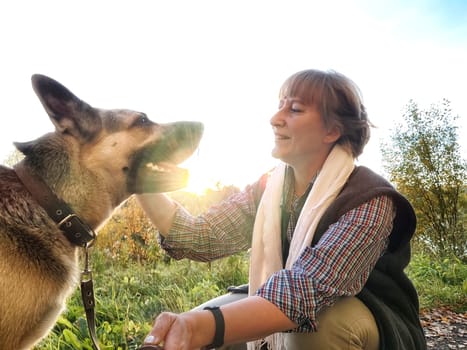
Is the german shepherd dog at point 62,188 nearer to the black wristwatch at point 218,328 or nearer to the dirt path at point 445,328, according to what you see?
the black wristwatch at point 218,328

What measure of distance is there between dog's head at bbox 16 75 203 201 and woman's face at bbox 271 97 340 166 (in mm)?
489

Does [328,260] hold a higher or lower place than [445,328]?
higher

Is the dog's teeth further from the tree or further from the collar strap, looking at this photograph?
the tree

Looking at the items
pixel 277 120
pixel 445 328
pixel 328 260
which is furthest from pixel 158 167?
pixel 445 328

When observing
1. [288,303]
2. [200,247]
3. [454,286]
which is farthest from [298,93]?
[454,286]

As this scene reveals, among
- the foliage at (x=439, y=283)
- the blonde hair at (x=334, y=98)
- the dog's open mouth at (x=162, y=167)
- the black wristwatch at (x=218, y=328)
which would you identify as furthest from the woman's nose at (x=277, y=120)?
the foliage at (x=439, y=283)

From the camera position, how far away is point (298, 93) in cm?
238

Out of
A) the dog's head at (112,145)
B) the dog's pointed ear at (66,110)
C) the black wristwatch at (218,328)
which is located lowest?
the black wristwatch at (218,328)

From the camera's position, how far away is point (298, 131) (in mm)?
2348

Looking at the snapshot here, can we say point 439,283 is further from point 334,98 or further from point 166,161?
point 166,161

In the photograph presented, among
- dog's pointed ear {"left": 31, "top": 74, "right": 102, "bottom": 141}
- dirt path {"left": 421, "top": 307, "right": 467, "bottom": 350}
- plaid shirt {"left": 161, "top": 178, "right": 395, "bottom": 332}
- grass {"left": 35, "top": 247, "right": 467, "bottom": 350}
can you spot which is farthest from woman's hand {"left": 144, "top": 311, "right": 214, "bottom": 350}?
dirt path {"left": 421, "top": 307, "right": 467, "bottom": 350}

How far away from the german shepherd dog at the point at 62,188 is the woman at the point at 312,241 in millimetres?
298

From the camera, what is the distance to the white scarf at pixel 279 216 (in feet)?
7.03

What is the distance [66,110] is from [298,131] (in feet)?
4.21
